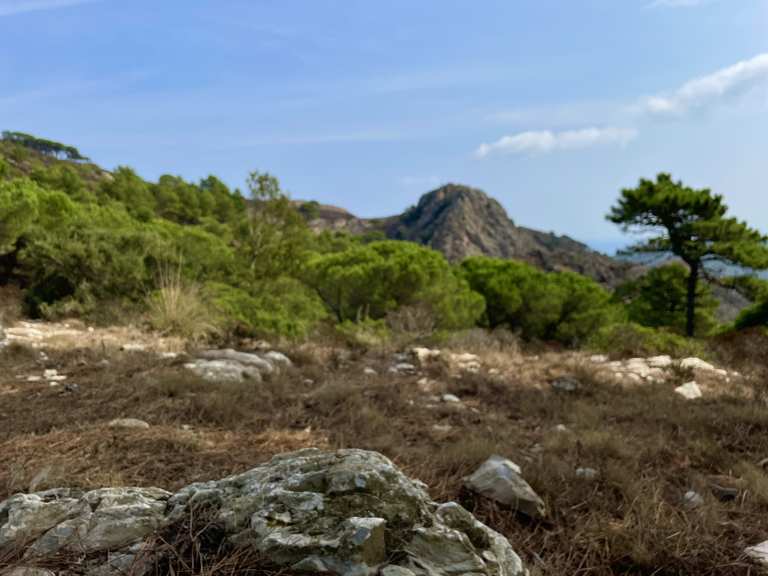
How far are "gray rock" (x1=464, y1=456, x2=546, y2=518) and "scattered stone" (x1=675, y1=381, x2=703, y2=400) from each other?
2.96 m

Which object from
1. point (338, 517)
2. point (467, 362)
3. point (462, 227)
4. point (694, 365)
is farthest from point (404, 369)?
point (462, 227)

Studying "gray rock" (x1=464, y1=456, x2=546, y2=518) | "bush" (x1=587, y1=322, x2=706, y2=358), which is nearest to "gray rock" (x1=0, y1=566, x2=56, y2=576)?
"gray rock" (x1=464, y1=456, x2=546, y2=518)

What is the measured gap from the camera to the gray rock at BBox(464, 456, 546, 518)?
2.06 metres

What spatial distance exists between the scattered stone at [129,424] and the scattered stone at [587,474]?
2467 millimetres

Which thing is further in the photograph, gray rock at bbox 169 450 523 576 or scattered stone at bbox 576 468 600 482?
scattered stone at bbox 576 468 600 482

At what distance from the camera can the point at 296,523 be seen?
119 centimetres

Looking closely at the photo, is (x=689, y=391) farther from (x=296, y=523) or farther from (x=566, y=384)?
(x=296, y=523)

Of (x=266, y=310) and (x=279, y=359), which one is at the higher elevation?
(x=266, y=310)

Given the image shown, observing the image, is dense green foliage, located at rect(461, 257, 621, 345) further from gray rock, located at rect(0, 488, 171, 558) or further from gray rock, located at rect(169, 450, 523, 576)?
gray rock, located at rect(0, 488, 171, 558)

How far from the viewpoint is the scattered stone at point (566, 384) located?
4.70 metres

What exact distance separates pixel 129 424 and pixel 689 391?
4676 mm

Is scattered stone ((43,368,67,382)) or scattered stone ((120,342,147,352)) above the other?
scattered stone ((120,342,147,352))

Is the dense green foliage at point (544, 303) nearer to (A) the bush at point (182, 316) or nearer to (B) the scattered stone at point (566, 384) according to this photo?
(B) the scattered stone at point (566, 384)

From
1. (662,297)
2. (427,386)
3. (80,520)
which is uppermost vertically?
(662,297)
